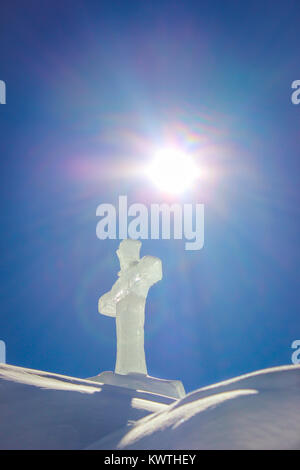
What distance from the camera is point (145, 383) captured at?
34.2ft

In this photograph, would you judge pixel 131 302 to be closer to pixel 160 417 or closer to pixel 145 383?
pixel 145 383

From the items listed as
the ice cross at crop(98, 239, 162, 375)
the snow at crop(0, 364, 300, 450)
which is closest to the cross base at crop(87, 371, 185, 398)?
the ice cross at crop(98, 239, 162, 375)

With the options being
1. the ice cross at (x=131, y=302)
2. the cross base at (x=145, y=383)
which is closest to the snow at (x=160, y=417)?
the cross base at (x=145, y=383)

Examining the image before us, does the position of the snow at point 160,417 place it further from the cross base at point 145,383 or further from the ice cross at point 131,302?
the ice cross at point 131,302

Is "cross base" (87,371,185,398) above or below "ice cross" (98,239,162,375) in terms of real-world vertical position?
below

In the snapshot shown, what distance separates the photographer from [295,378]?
11.9ft

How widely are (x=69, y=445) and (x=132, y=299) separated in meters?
8.26

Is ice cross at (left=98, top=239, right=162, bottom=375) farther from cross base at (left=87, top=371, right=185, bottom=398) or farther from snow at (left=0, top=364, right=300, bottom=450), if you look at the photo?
snow at (left=0, top=364, right=300, bottom=450)

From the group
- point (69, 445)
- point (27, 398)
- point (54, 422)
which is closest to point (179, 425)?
point (69, 445)

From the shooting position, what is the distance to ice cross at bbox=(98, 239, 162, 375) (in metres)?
11.3

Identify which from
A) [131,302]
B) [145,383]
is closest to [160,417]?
[145,383]

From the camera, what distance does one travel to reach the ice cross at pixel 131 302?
11.3m

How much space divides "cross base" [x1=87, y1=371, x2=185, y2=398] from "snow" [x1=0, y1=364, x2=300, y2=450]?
543 centimetres

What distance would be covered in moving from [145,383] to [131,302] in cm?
228
